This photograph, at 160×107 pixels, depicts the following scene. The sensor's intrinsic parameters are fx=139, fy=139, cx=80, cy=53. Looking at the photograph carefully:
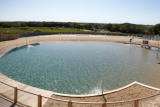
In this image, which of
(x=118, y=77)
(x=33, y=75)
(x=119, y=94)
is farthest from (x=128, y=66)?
(x=33, y=75)

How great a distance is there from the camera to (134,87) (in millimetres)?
11258

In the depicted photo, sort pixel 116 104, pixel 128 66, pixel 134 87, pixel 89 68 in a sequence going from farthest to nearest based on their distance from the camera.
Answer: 1. pixel 128 66
2. pixel 89 68
3. pixel 134 87
4. pixel 116 104

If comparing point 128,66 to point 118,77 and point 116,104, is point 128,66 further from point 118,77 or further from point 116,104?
point 116,104

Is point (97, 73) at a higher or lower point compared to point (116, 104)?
lower

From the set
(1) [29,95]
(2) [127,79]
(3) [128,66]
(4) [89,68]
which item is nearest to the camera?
(1) [29,95]

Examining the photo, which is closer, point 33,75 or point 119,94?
point 119,94

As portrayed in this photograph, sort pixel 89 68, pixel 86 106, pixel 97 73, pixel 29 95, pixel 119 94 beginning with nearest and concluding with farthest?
pixel 86 106
pixel 29 95
pixel 119 94
pixel 97 73
pixel 89 68

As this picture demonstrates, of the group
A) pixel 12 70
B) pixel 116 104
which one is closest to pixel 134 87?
pixel 116 104

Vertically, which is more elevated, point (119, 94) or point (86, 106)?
point (86, 106)

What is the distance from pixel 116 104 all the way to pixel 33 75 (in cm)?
1084

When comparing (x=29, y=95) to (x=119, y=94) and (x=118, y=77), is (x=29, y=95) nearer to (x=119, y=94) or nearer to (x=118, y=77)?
(x=119, y=94)

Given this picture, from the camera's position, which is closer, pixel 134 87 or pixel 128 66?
pixel 134 87

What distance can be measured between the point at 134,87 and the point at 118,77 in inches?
129

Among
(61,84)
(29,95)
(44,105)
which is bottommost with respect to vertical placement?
(61,84)
